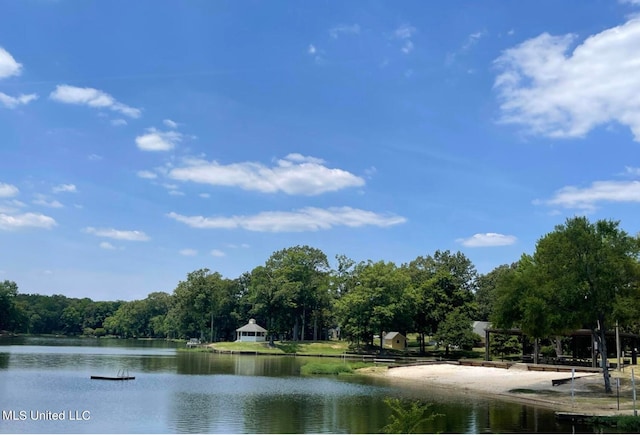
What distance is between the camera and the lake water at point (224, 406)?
26.3 metres

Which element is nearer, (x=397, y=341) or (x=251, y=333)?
(x=397, y=341)

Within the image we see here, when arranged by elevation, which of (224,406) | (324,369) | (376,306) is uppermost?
(376,306)

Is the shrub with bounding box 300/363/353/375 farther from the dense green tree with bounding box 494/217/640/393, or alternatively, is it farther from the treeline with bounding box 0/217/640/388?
the dense green tree with bounding box 494/217/640/393

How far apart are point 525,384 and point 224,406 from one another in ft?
80.8

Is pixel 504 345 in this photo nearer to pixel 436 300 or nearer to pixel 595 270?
pixel 436 300

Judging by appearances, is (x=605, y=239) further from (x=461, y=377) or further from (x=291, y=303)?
(x=291, y=303)

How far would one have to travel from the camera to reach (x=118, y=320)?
169m

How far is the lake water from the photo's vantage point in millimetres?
26328

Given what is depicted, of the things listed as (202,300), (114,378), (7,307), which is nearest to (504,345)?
(114,378)

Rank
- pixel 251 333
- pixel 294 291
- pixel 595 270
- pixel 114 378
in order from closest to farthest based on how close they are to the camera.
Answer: pixel 595 270 < pixel 114 378 < pixel 294 291 < pixel 251 333

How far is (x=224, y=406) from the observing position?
32.9 m

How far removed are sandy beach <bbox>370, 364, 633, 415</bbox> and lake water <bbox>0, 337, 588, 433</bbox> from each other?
2258 mm

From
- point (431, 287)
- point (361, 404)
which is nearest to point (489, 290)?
point (431, 287)

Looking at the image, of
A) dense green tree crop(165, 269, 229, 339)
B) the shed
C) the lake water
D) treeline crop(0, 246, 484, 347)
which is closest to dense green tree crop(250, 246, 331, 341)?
treeline crop(0, 246, 484, 347)
